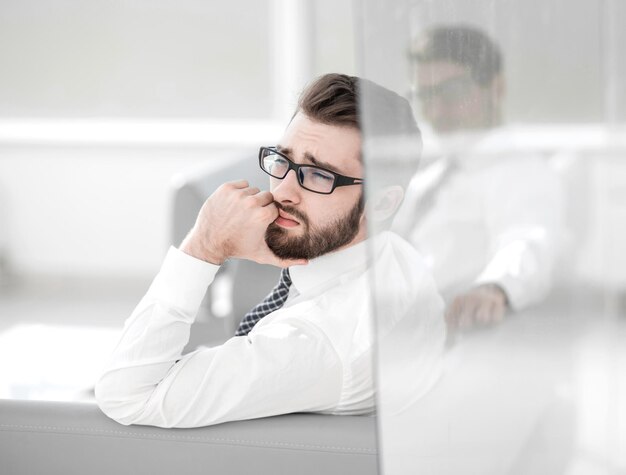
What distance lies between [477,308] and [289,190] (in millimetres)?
519

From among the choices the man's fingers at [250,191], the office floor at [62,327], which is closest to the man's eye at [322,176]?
the man's fingers at [250,191]

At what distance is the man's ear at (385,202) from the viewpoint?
998 mm

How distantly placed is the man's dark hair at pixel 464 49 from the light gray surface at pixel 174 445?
614 mm

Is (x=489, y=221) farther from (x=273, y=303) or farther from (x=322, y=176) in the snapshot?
(x=273, y=303)

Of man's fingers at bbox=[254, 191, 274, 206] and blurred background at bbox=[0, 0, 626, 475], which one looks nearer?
man's fingers at bbox=[254, 191, 274, 206]

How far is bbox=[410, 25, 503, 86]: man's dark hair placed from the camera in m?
0.98

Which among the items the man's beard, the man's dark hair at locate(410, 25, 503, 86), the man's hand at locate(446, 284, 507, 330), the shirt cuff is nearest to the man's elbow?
the shirt cuff

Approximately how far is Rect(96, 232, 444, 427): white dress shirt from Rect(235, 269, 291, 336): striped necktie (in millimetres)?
302

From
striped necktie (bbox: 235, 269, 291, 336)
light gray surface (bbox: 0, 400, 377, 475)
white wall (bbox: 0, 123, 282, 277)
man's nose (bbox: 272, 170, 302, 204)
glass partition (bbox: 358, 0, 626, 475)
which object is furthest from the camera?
white wall (bbox: 0, 123, 282, 277)

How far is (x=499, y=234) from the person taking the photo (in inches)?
40.4

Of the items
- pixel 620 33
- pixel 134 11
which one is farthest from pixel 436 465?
pixel 134 11

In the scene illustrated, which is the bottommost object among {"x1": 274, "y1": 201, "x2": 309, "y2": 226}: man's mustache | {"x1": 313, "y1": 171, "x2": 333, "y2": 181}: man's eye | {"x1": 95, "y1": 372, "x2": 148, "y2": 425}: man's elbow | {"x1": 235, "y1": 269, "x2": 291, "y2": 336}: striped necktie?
{"x1": 95, "y1": 372, "x2": 148, "y2": 425}: man's elbow

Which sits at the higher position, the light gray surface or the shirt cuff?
the shirt cuff

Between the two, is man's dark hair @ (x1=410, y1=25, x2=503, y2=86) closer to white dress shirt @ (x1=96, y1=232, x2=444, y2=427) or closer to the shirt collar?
white dress shirt @ (x1=96, y1=232, x2=444, y2=427)
